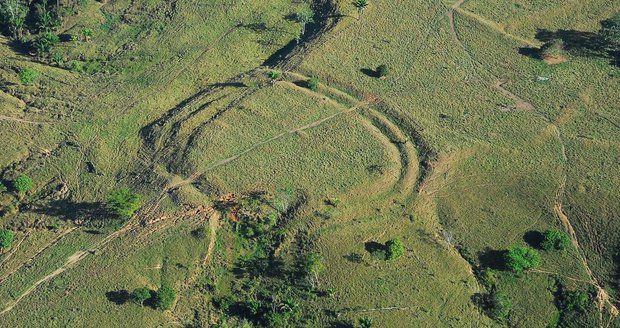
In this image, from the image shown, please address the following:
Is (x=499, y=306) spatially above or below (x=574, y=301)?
below

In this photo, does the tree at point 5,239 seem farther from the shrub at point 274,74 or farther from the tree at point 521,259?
the tree at point 521,259

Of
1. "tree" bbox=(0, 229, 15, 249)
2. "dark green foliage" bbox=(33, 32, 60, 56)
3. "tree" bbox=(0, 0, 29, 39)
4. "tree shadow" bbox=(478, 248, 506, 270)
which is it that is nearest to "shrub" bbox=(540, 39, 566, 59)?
"tree shadow" bbox=(478, 248, 506, 270)

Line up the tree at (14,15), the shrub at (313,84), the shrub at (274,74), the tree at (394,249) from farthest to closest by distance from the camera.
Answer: the tree at (14,15) < the shrub at (274,74) < the shrub at (313,84) < the tree at (394,249)

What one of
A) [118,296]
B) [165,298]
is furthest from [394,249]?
[118,296]

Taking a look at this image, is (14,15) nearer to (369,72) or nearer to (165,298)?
(165,298)

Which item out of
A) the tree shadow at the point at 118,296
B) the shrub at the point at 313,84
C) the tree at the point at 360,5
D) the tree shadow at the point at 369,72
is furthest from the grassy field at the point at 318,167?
the tree at the point at 360,5

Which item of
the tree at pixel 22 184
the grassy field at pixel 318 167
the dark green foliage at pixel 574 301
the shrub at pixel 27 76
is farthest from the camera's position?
the shrub at pixel 27 76
